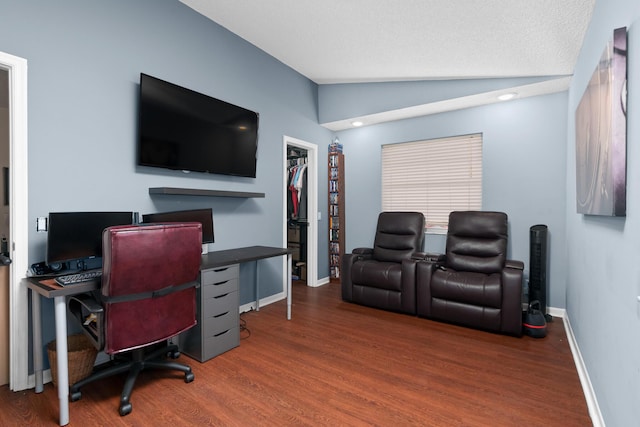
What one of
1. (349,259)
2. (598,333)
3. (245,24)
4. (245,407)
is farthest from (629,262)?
(245,24)

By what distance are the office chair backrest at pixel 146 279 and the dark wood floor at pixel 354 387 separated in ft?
1.53

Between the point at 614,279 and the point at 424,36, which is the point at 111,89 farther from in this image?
the point at 614,279

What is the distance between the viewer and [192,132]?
9.56ft

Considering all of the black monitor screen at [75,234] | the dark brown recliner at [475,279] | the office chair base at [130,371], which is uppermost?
the black monitor screen at [75,234]

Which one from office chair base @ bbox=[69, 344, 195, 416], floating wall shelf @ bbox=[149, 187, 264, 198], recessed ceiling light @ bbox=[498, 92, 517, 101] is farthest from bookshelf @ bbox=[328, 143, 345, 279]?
office chair base @ bbox=[69, 344, 195, 416]

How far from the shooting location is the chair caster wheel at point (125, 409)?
5.96 ft

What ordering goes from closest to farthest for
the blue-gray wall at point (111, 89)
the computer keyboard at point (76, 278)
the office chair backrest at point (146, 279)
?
the office chair backrest at point (146, 279), the computer keyboard at point (76, 278), the blue-gray wall at point (111, 89)

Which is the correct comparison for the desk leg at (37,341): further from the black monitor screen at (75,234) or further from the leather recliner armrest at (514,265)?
the leather recliner armrest at (514,265)

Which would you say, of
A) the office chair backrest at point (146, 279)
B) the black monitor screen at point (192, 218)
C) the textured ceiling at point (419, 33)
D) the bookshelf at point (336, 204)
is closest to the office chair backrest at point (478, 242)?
the textured ceiling at point (419, 33)

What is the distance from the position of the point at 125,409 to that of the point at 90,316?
627mm

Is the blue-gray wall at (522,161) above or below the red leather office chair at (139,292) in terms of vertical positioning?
above

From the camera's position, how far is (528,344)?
109 inches

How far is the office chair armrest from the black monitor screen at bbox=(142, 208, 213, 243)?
2.53ft

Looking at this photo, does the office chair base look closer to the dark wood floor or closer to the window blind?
the dark wood floor
